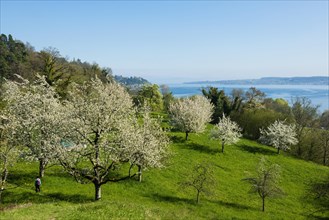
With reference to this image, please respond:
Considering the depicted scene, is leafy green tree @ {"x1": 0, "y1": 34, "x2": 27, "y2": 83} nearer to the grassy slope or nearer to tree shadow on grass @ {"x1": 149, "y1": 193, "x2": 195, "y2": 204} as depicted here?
the grassy slope

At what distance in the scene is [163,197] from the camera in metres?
35.1

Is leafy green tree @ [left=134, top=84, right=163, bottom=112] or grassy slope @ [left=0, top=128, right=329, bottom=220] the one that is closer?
grassy slope @ [left=0, top=128, right=329, bottom=220]

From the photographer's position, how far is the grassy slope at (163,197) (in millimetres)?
23922

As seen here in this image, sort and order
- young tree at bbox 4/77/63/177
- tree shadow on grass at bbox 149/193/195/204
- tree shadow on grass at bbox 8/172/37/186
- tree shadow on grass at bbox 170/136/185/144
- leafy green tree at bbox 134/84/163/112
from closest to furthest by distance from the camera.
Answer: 1. young tree at bbox 4/77/63/177
2. tree shadow on grass at bbox 8/172/37/186
3. tree shadow on grass at bbox 149/193/195/204
4. tree shadow on grass at bbox 170/136/185/144
5. leafy green tree at bbox 134/84/163/112

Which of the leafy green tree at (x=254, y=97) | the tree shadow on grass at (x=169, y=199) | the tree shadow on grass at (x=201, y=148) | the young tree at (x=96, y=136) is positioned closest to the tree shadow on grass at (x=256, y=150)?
the tree shadow on grass at (x=201, y=148)

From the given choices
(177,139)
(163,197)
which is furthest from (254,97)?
(163,197)

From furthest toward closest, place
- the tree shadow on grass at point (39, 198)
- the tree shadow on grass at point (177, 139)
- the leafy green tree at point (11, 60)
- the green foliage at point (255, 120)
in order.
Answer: the leafy green tree at point (11, 60) → the green foliage at point (255, 120) → the tree shadow on grass at point (177, 139) → the tree shadow on grass at point (39, 198)

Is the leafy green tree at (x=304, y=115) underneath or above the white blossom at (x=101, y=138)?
underneath

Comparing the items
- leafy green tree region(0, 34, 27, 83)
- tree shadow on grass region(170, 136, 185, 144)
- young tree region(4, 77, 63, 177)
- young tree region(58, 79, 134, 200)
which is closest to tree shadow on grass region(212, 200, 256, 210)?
young tree region(58, 79, 134, 200)

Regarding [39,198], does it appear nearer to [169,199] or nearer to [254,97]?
[169,199]

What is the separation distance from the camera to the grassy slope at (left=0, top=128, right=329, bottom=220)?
23922mm

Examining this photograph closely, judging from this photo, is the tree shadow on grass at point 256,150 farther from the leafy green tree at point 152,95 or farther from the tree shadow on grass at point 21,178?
the leafy green tree at point 152,95

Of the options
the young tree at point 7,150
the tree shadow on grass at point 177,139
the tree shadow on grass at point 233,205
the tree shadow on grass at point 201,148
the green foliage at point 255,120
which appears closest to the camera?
the young tree at point 7,150

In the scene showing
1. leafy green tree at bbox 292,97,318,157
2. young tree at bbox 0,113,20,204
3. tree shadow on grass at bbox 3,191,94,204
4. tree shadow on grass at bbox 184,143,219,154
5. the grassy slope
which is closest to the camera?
the grassy slope
